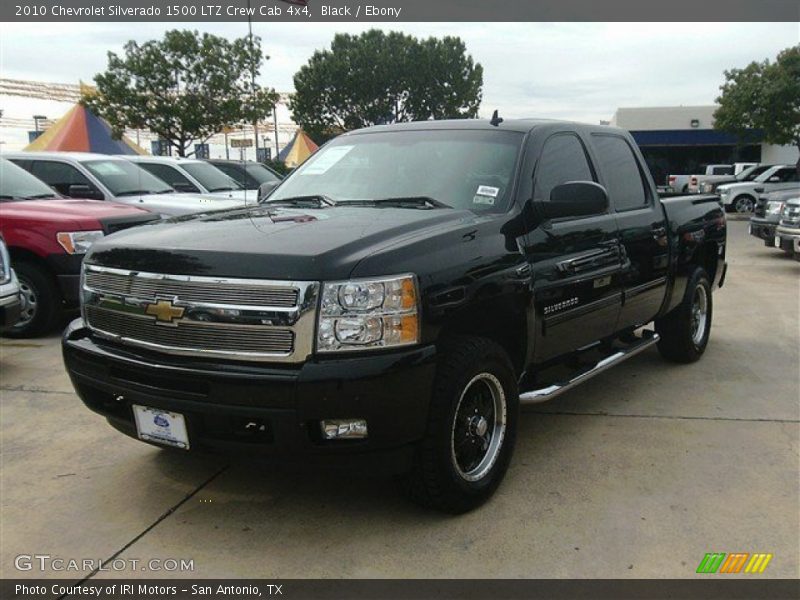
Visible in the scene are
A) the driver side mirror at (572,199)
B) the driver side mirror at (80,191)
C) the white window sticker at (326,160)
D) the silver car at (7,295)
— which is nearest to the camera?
the driver side mirror at (572,199)

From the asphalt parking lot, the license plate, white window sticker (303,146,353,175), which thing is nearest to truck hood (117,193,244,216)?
the asphalt parking lot

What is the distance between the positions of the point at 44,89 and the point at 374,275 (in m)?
47.8

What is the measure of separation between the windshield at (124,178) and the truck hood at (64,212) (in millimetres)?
2244

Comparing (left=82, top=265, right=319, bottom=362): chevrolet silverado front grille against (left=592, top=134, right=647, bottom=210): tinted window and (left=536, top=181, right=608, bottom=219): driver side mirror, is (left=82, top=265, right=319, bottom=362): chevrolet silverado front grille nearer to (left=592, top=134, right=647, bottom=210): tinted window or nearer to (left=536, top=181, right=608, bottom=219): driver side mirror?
(left=536, top=181, right=608, bottom=219): driver side mirror

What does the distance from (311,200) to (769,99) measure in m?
27.4

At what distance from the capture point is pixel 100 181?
9742mm

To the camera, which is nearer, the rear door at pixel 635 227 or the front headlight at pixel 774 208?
the rear door at pixel 635 227

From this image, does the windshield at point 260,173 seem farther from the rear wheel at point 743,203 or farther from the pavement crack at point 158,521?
the rear wheel at point 743,203

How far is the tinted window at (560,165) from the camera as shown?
4080 millimetres

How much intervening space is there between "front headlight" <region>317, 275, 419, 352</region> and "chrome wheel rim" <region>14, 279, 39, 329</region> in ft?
17.1

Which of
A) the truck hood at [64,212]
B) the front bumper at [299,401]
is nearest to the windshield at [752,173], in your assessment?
the truck hood at [64,212]

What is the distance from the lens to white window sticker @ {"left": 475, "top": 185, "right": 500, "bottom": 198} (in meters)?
3.87

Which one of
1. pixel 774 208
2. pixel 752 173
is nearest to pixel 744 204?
pixel 752 173

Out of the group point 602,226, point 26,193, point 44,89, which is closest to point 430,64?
point 44,89
